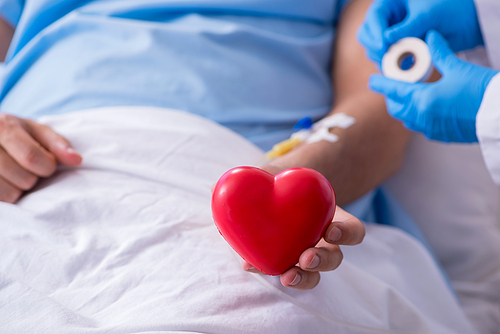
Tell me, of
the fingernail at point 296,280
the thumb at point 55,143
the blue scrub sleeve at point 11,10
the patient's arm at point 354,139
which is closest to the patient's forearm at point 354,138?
the patient's arm at point 354,139

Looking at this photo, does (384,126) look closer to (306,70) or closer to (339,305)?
(306,70)

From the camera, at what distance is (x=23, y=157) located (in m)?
0.63

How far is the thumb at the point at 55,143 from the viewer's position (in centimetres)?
65

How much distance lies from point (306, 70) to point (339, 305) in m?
0.63

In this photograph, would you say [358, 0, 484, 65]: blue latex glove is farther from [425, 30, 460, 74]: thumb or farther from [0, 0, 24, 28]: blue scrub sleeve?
[0, 0, 24, 28]: blue scrub sleeve

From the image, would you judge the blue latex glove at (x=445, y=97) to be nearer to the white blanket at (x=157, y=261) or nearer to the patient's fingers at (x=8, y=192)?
the white blanket at (x=157, y=261)

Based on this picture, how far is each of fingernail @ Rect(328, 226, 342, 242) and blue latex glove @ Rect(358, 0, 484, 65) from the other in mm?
469

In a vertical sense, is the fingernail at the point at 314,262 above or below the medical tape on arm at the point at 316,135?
above

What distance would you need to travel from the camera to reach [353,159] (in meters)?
0.80

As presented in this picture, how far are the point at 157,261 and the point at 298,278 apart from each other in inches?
7.7

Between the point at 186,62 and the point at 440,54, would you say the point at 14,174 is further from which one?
the point at 440,54

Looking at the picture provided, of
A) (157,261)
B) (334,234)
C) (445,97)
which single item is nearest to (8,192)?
(157,261)

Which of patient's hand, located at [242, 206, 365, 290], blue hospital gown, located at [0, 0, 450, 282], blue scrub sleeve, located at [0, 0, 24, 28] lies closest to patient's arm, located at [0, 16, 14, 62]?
blue scrub sleeve, located at [0, 0, 24, 28]

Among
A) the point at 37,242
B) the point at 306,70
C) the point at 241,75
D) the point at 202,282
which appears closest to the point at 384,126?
the point at 306,70
